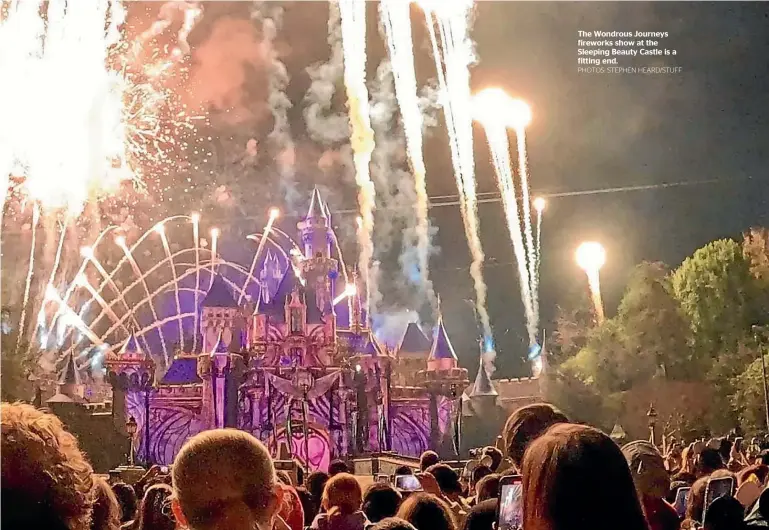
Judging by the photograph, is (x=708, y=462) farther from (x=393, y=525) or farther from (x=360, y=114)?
(x=360, y=114)

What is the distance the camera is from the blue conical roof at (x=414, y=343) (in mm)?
28562

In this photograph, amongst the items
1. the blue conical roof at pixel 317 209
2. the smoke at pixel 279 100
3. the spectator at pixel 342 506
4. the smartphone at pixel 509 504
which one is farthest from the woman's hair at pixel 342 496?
the blue conical roof at pixel 317 209

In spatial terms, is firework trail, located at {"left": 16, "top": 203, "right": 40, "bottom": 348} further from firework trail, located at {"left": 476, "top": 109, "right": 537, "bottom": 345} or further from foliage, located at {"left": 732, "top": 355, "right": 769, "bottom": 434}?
foliage, located at {"left": 732, "top": 355, "right": 769, "bottom": 434}

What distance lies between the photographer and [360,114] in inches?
874

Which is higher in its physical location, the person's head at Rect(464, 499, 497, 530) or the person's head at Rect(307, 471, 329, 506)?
the person's head at Rect(464, 499, 497, 530)

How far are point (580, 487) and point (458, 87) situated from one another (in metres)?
15.3

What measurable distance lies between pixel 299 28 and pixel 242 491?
15994mm

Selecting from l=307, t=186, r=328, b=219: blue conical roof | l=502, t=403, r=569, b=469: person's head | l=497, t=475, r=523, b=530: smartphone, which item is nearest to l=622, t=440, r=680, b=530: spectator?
l=502, t=403, r=569, b=469: person's head

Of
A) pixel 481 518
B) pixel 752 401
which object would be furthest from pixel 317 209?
pixel 481 518

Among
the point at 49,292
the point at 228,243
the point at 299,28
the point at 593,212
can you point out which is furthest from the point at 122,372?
the point at 593,212

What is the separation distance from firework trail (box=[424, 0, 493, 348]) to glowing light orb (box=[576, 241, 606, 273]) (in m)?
3.54

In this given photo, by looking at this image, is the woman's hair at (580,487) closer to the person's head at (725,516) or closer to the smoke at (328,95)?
the person's head at (725,516)

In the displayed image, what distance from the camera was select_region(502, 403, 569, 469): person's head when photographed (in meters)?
2.34

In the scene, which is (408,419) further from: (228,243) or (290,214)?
(290,214)
